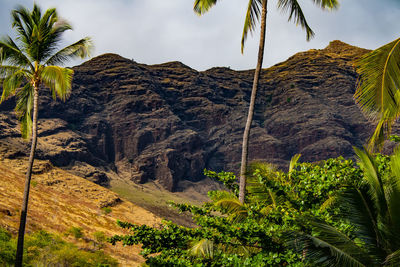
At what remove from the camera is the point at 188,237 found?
276 inches

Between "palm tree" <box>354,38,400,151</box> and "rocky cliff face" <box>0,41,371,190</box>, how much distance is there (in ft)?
355

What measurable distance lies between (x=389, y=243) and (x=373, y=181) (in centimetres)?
101

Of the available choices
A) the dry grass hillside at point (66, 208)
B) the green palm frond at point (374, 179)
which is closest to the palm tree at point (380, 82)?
the green palm frond at point (374, 179)

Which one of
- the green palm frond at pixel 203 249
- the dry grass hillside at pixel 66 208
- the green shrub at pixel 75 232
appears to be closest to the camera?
the green palm frond at pixel 203 249

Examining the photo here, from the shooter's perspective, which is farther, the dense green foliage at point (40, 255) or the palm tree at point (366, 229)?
the dense green foliage at point (40, 255)

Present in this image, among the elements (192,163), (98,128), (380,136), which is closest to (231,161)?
(192,163)

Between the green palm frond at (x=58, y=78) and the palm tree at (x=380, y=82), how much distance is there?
10656 mm

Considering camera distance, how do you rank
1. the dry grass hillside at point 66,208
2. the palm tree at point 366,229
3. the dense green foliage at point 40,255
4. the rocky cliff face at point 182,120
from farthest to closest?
the rocky cliff face at point 182,120 → the dry grass hillside at point 66,208 → the dense green foliage at point 40,255 → the palm tree at point 366,229

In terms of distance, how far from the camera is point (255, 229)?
20.8ft

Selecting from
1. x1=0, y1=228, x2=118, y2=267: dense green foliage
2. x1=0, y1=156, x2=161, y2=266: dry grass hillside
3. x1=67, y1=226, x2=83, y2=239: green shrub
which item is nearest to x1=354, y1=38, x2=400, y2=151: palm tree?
x1=0, y1=228, x2=118, y2=267: dense green foliage

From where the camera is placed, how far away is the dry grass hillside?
3497 centimetres

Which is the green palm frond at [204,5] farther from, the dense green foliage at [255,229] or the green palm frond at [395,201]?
the green palm frond at [395,201]

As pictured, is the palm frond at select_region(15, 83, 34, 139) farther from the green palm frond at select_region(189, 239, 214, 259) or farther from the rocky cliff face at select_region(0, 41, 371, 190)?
the rocky cliff face at select_region(0, 41, 371, 190)

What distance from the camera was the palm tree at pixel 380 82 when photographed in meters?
6.00
